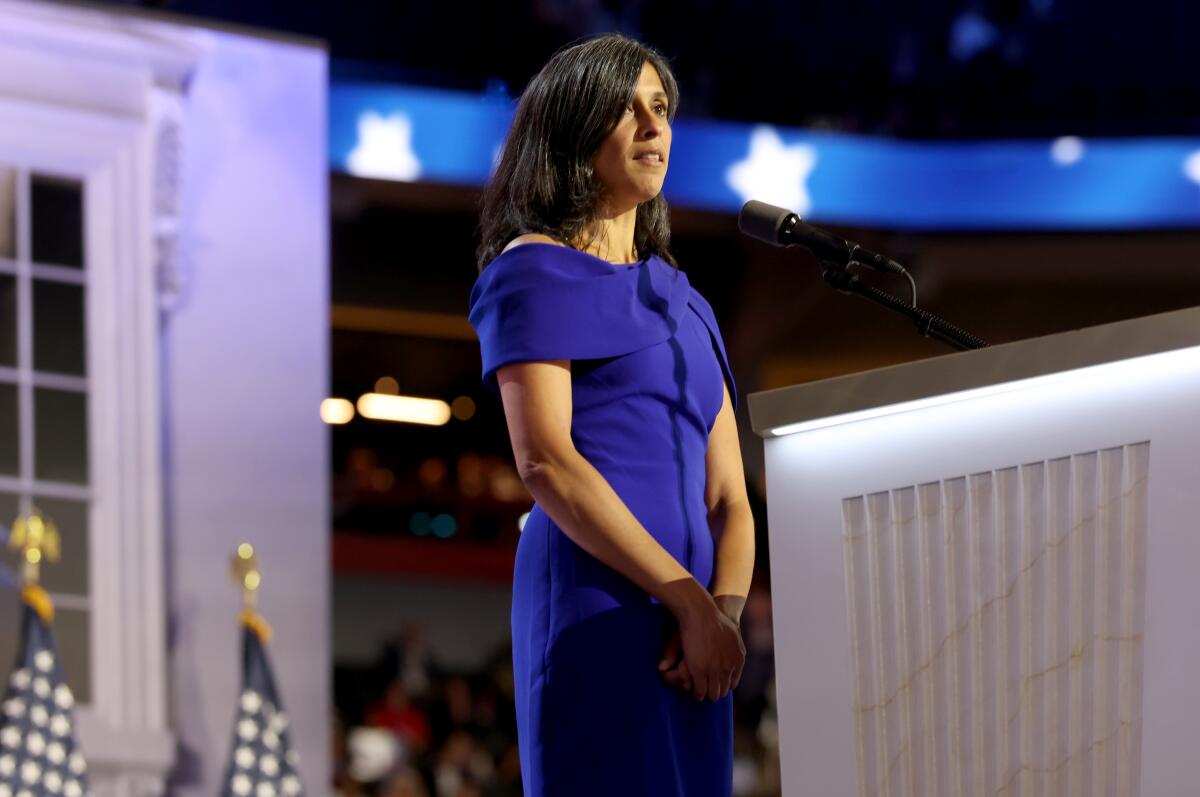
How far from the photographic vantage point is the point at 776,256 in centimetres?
604

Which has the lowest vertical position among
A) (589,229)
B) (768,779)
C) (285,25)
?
(768,779)

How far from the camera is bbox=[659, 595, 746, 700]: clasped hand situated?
4.80 feet

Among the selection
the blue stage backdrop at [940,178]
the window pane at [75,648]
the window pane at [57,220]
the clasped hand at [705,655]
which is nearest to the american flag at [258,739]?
the window pane at [75,648]

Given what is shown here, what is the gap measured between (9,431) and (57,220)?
0.54 m

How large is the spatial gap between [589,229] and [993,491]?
0.48 meters

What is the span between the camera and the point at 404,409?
5875 millimetres

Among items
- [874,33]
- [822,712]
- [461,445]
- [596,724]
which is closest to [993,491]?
[822,712]

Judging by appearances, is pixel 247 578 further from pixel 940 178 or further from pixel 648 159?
pixel 648 159

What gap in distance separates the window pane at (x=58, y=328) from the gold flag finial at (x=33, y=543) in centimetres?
36

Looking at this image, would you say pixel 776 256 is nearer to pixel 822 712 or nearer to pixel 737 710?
pixel 737 710

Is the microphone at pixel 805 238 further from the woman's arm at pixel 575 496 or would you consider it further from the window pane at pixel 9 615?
the window pane at pixel 9 615

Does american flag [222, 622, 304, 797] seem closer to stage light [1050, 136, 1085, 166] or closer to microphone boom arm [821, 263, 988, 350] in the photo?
microphone boom arm [821, 263, 988, 350]

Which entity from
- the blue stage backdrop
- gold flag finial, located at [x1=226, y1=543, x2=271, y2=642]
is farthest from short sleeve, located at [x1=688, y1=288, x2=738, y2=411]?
the blue stage backdrop

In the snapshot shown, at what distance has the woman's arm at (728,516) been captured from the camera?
5.07ft
